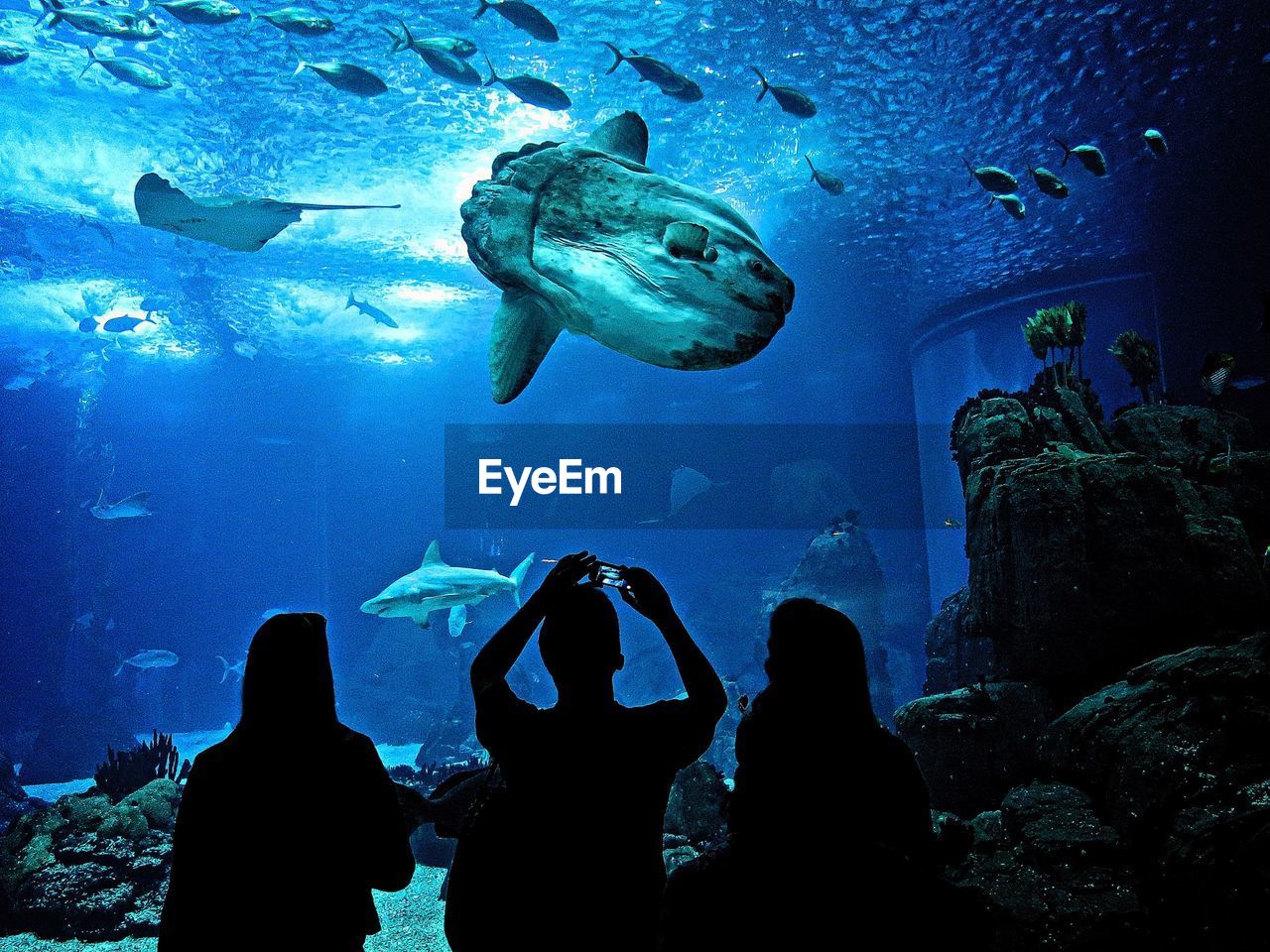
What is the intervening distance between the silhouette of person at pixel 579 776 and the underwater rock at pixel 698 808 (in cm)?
513

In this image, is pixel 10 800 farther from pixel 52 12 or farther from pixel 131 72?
pixel 52 12

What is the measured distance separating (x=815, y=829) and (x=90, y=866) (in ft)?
26.9

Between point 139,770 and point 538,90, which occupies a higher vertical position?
point 538,90

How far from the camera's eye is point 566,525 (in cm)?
2686

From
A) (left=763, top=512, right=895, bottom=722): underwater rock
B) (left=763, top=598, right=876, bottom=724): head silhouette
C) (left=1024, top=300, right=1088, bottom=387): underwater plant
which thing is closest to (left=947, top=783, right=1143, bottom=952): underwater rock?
(left=763, top=598, right=876, bottom=724): head silhouette

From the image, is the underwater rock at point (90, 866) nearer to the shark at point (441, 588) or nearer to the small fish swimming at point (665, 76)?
the shark at point (441, 588)

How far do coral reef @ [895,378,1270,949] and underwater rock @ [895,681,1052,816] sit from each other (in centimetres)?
2

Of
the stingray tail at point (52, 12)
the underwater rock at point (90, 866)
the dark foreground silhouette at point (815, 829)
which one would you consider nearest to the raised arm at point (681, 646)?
the dark foreground silhouette at point (815, 829)

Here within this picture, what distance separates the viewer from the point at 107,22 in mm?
8531

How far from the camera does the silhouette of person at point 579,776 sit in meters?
1.59

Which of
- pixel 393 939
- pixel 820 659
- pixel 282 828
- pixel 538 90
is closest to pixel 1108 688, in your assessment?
pixel 820 659

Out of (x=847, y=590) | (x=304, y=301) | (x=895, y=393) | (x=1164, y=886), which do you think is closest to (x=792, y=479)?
(x=895, y=393)

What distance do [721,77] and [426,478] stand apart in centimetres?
3166

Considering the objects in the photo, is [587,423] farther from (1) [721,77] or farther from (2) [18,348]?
(2) [18,348]
